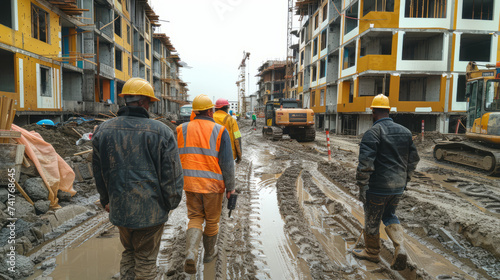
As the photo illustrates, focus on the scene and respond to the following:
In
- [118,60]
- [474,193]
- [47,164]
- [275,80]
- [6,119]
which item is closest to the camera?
[6,119]

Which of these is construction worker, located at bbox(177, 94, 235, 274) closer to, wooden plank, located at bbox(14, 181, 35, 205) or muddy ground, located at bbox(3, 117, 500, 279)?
muddy ground, located at bbox(3, 117, 500, 279)

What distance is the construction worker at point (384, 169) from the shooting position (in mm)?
3467

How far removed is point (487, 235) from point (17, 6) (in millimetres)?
18350

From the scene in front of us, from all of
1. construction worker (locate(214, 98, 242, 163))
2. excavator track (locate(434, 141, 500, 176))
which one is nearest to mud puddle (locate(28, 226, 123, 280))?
construction worker (locate(214, 98, 242, 163))

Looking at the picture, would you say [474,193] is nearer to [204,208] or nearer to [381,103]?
[381,103]

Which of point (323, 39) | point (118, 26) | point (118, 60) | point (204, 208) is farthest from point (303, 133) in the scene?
point (118, 26)

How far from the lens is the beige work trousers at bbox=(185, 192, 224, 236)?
11.1 feet

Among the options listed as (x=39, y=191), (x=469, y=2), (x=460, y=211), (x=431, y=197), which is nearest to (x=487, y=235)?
(x=460, y=211)

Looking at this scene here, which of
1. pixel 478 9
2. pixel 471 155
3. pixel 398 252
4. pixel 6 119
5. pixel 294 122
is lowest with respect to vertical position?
pixel 398 252

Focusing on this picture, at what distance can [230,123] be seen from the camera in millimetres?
4844

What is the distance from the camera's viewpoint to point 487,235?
4137 mm

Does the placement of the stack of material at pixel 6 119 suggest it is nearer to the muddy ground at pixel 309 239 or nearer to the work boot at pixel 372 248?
the muddy ground at pixel 309 239

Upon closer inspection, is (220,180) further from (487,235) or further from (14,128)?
(14,128)

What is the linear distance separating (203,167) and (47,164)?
4.07 meters
